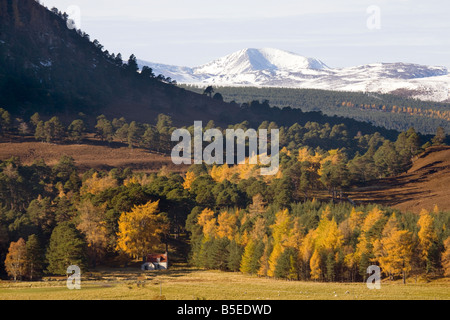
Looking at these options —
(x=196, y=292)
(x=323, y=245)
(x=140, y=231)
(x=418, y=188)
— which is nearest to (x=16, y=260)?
(x=140, y=231)

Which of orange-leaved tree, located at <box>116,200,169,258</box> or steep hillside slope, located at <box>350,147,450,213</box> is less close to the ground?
steep hillside slope, located at <box>350,147,450,213</box>

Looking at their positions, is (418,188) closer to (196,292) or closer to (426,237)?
(426,237)

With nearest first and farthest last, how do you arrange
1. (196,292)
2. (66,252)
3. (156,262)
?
(196,292), (66,252), (156,262)

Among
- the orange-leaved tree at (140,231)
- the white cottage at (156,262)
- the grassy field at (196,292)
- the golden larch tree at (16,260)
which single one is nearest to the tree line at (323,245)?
the white cottage at (156,262)

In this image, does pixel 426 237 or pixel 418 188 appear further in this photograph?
pixel 418 188

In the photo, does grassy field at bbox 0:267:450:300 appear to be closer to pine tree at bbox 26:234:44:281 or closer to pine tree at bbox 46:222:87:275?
pine tree at bbox 26:234:44:281

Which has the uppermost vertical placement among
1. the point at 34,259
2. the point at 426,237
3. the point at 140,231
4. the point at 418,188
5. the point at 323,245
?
the point at 418,188

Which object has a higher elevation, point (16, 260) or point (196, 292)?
point (196, 292)

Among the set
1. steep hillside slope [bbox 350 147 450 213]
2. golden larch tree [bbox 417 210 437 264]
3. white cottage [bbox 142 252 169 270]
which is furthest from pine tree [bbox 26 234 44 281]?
steep hillside slope [bbox 350 147 450 213]

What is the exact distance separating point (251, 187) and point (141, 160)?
62497 millimetres

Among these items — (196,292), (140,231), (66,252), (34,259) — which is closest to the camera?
(196,292)
